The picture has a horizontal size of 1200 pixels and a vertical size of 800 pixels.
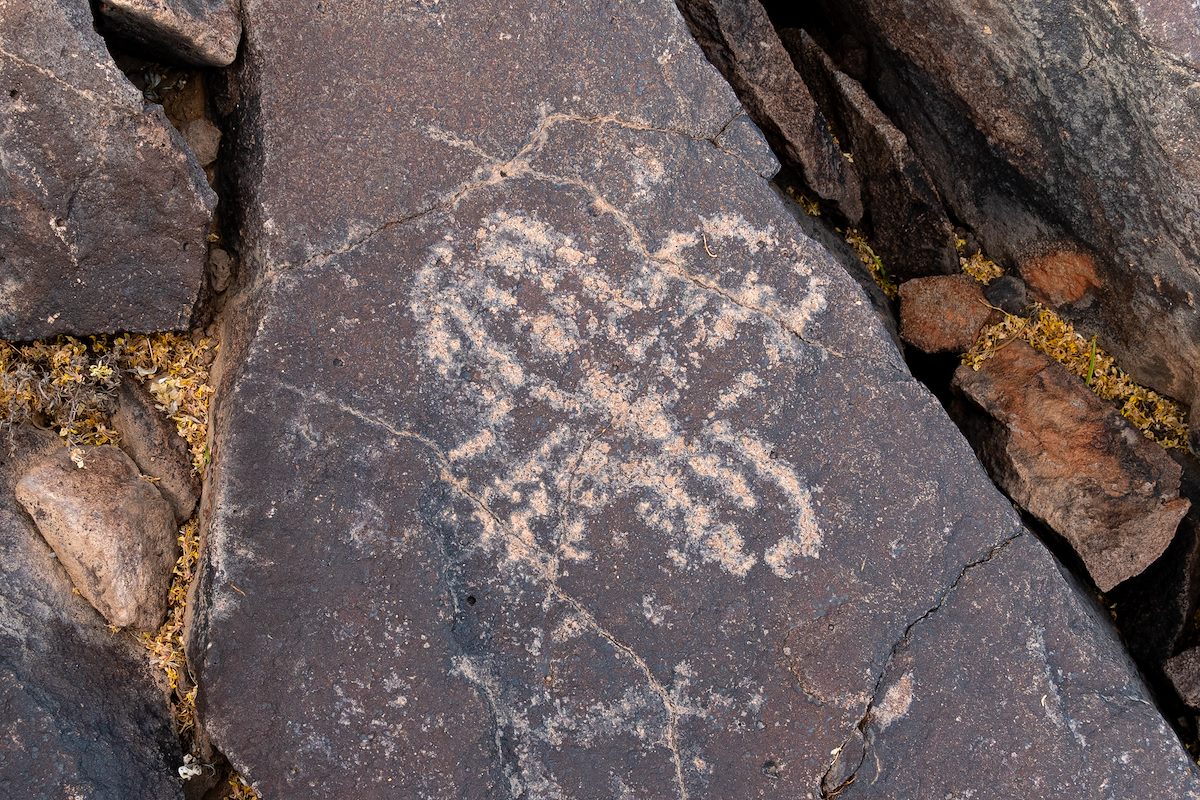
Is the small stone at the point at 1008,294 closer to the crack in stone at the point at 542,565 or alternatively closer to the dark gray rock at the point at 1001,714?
the dark gray rock at the point at 1001,714

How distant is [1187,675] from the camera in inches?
99.4

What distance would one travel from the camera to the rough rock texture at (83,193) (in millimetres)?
2059

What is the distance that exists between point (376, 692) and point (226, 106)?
1.35m

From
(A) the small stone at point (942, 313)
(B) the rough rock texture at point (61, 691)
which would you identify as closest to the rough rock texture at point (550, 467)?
(B) the rough rock texture at point (61, 691)

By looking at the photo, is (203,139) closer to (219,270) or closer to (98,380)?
(219,270)

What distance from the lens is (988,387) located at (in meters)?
2.69

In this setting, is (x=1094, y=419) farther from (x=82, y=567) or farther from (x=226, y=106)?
(x=82, y=567)

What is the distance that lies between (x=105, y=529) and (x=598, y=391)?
3.66ft

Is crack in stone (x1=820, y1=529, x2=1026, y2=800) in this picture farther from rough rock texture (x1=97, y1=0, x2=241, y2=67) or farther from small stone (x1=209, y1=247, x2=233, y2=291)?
rough rock texture (x1=97, y1=0, x2=241, y2=67)

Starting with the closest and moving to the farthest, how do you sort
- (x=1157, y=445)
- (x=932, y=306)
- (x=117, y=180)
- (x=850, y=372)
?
(x=117, y=180) → (x=850, y=372) → (x=1157, y=445) → (x=932, y=306)

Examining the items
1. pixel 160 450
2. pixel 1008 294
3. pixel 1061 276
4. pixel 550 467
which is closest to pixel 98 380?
pixel 160 450

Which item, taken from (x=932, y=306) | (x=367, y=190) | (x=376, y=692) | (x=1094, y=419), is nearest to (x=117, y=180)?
(x=367, y=190)

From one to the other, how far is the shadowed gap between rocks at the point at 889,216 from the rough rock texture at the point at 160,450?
163 centimetres

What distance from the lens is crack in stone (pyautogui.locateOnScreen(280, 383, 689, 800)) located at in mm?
2199
